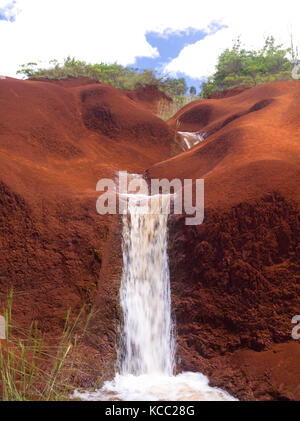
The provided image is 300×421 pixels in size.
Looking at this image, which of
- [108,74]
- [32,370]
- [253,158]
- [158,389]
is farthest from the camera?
[108,74]

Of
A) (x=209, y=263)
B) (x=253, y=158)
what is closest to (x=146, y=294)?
(x=209, y=263)

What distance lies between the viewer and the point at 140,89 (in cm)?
2161

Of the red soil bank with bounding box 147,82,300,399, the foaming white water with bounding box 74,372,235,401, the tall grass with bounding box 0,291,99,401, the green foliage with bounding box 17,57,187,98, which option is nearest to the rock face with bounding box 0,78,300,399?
the red soil bank with bounding box 147,82,300,399

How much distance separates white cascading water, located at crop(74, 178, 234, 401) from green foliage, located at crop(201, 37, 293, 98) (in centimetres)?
1756

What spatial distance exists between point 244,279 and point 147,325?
1586 millimetres

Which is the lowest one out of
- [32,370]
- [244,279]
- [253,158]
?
[32,370]

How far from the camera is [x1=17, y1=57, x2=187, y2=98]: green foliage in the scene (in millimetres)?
17094

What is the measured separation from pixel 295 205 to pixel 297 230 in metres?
0.38

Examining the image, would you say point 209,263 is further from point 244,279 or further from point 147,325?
point 147,325

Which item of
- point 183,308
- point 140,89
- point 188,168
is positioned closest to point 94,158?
point 188,168

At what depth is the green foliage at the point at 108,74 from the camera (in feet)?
56.1

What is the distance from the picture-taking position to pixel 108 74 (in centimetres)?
2084

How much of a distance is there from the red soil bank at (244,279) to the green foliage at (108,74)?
47.0 feet

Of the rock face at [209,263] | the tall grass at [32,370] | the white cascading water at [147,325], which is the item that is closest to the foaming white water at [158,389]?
the white cascading water at [147,325]
